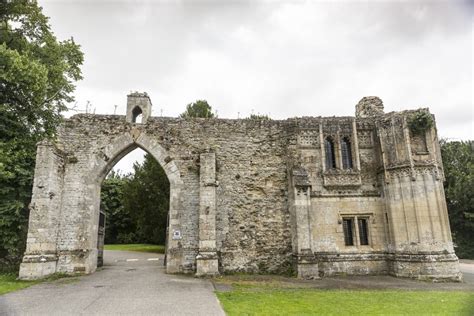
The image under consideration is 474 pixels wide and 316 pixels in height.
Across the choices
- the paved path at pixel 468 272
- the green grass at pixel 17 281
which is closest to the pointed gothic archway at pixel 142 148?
the green grass at pixel 17 281

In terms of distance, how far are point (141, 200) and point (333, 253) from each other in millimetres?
16627

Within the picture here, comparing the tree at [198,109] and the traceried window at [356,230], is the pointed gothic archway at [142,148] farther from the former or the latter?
the tree at [198,109]

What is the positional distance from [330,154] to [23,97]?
13.4m

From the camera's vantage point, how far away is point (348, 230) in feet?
45.6

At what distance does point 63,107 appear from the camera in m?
15.5

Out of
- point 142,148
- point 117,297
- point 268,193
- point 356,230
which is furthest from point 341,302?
point 142,148

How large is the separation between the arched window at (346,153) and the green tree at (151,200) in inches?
544

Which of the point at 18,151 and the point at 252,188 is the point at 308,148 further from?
the point at 18,151

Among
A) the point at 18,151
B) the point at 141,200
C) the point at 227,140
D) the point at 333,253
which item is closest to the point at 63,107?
the point at 18,151

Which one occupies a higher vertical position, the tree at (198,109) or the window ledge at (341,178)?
the tree at (198,109)

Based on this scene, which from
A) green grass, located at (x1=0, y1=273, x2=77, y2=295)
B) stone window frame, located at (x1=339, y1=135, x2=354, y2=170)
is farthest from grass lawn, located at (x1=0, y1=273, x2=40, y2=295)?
stone window frame, located at (x1=339, y1=135, x2=354, y2=170)

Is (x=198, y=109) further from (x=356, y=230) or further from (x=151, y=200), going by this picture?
(x=356, y=230)

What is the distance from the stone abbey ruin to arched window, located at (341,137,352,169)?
0.05m

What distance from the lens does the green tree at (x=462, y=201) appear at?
81.4 feet
